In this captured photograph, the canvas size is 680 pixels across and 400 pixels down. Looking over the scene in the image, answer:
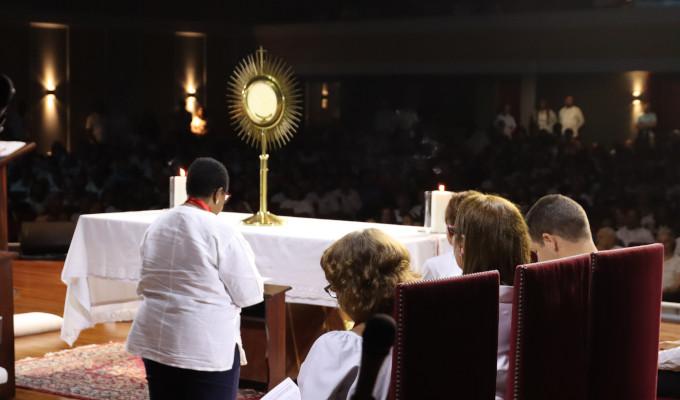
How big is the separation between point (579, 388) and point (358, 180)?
6.95 meters

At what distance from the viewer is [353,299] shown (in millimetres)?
2064

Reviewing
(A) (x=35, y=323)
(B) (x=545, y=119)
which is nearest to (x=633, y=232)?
(B) (x=545, y=119)

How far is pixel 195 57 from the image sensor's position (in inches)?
404

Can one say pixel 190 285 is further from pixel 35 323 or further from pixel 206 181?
pixel 35 323

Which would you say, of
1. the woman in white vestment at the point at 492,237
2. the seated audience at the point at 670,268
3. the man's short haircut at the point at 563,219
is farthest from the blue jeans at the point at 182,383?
the seated audience at the point at 670,268

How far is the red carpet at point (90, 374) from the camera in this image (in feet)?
Answer: 14.0

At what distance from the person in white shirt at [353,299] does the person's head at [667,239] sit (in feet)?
18.4

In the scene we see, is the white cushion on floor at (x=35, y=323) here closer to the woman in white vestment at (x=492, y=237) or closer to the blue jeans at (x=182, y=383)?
the blue jeans at (x=182, y=383)

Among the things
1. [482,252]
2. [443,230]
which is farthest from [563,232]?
[443,230]

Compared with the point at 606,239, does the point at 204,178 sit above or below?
above

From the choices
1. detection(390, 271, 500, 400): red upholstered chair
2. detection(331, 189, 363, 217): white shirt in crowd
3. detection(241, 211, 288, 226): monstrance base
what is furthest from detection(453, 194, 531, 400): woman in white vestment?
detection(331, 189, 363, 217): white shirt in crowd

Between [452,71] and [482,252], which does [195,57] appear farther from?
[482,252]

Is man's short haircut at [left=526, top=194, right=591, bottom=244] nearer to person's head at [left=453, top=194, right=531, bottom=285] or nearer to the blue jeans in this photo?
person's head at [left=453, top=194, right=531, bottom=285]

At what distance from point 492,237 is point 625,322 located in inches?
25.1
